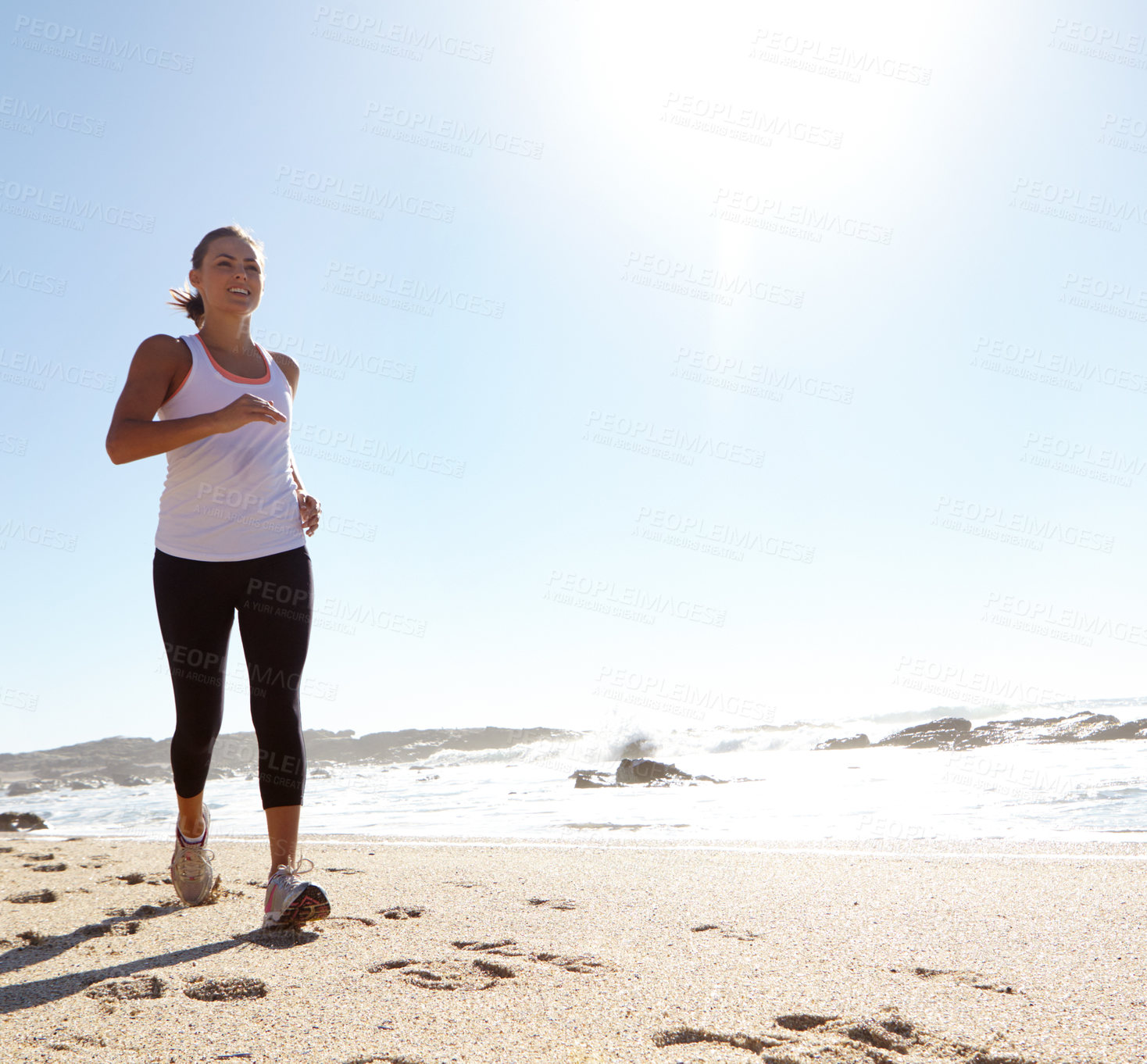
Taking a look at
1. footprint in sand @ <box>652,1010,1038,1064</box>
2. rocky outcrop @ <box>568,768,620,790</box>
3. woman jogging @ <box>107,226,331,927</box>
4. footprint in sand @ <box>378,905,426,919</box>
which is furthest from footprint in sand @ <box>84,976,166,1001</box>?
rocky outcrop @ <box>568,768,620,790</box>

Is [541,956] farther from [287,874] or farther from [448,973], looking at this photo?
[287,874]

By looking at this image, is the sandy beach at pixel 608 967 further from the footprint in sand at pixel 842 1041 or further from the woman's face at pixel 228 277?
the woman's face at pixel 228 277

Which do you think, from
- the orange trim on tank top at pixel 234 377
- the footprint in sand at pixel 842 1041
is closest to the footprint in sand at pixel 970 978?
the footprint in sand at pixel 842 1041

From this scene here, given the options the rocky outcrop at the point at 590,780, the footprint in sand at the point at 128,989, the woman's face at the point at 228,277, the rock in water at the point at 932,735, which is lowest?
the rock in water at the point at 932,735

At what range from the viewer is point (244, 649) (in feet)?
7.75

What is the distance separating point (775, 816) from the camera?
4.77m

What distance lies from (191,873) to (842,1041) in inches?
77.7

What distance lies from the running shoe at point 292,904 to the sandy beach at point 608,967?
44mm

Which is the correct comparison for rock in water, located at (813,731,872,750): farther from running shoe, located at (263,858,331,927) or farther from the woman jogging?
running shoe, located at (263,858,331,927)

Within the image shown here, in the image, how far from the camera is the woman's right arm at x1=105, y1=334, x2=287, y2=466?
7.06 feet

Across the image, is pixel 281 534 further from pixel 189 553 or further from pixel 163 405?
pixel 163 405

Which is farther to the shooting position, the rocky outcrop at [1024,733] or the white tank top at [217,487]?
the rocky outcrop at [1024,733]

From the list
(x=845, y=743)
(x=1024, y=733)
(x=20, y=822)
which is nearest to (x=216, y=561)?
(x=20, y=822)

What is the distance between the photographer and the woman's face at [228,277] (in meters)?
2.48
